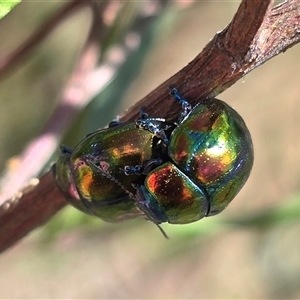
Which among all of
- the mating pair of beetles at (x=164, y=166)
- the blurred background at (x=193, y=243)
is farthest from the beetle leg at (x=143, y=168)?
the blurred background at (x=193, y=243)

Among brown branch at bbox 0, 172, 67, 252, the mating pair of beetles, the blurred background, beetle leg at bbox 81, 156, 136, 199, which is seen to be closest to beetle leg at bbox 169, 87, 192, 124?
the mating pair of beetles

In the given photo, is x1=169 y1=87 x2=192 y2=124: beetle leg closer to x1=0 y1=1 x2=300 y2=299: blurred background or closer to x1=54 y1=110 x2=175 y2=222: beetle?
x1=54 y1=110 x2=175 y2=222: beetle

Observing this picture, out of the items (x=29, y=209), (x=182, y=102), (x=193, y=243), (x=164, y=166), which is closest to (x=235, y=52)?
(x=182, y=102)

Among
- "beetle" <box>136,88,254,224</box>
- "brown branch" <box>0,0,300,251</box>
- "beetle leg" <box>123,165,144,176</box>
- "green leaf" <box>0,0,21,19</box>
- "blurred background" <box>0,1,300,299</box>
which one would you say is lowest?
"blurred background" <box>0,1,300,299</box>

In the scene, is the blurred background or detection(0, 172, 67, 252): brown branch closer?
detection(0, 172, 67, 252): brown branch

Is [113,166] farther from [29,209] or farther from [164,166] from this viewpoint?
[29,209]

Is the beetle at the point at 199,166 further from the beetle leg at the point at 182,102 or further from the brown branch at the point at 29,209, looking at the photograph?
the brown branch at the point at 29,209
